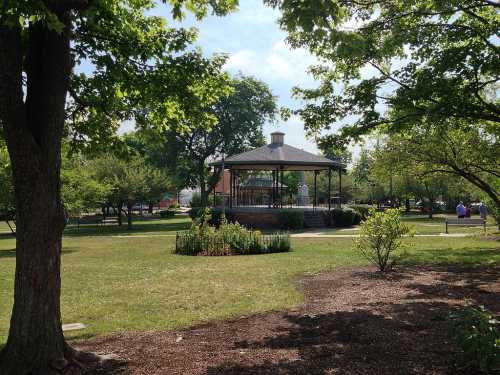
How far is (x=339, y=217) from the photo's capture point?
99.6ft

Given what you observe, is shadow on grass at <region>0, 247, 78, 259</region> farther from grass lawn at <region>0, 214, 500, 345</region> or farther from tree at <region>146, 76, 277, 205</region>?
tree at <region>146, 76, 277, 205</region>

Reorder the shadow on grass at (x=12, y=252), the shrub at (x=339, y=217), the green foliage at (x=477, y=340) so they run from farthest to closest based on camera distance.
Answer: the shrub at (x=339, y=217) → the shadow on grass at (x=12, y=252) → the green foliage at (x=477, y=340)

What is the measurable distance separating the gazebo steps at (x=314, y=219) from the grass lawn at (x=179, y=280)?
34.4 feet

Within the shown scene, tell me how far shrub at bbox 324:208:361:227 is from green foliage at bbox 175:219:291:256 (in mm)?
14057

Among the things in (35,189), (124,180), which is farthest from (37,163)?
(124,180)

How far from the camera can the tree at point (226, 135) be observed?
44594 mm

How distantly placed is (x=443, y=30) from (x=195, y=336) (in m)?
8.10

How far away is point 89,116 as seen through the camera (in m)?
7.53

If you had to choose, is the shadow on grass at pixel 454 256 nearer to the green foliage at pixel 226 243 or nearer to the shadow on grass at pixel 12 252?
the green foliage at pixel 226 243

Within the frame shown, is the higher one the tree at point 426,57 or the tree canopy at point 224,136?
the tree canopy at point 224,136

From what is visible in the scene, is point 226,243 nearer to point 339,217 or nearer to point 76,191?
point 76,191

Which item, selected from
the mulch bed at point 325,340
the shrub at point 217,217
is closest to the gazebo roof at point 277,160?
the shrub at point 217,217

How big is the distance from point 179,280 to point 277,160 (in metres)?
19.2

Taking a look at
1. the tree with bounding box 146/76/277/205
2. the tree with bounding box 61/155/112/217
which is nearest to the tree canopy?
the tree with bounding box 146/76/277/205
